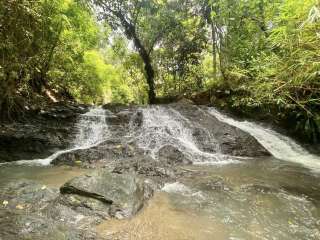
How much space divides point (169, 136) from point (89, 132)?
9.27ft

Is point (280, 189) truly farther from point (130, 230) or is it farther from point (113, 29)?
point (113, 29)

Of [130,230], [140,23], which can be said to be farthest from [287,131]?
[140,23]

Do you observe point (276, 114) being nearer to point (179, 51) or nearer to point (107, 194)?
point (107, 194)

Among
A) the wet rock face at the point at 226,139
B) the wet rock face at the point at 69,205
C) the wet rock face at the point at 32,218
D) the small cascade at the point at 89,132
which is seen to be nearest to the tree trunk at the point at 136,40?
the small cascade at the point at 89,132

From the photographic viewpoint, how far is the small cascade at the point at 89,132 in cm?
828

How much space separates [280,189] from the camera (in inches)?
185

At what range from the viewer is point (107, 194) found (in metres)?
3.80

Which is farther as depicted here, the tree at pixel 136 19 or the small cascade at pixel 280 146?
the tree at pixel 136 19

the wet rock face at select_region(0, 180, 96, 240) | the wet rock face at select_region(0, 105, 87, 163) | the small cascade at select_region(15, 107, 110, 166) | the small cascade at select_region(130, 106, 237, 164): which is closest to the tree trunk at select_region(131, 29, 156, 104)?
the small cascade at select_region(130, 106, 237, 164)

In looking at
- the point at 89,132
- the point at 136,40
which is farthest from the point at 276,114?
the point at 136,40

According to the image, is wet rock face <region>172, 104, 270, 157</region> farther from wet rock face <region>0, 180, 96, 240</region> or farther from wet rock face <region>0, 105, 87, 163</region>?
wet rock face <region>0, 180, 96, 240</region>

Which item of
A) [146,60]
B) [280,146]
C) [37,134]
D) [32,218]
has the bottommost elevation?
[32,218]

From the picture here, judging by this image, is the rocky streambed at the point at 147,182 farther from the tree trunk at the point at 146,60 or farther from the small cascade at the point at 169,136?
the tree trunk at the point at 146,60

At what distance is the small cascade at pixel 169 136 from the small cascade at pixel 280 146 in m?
1.87
